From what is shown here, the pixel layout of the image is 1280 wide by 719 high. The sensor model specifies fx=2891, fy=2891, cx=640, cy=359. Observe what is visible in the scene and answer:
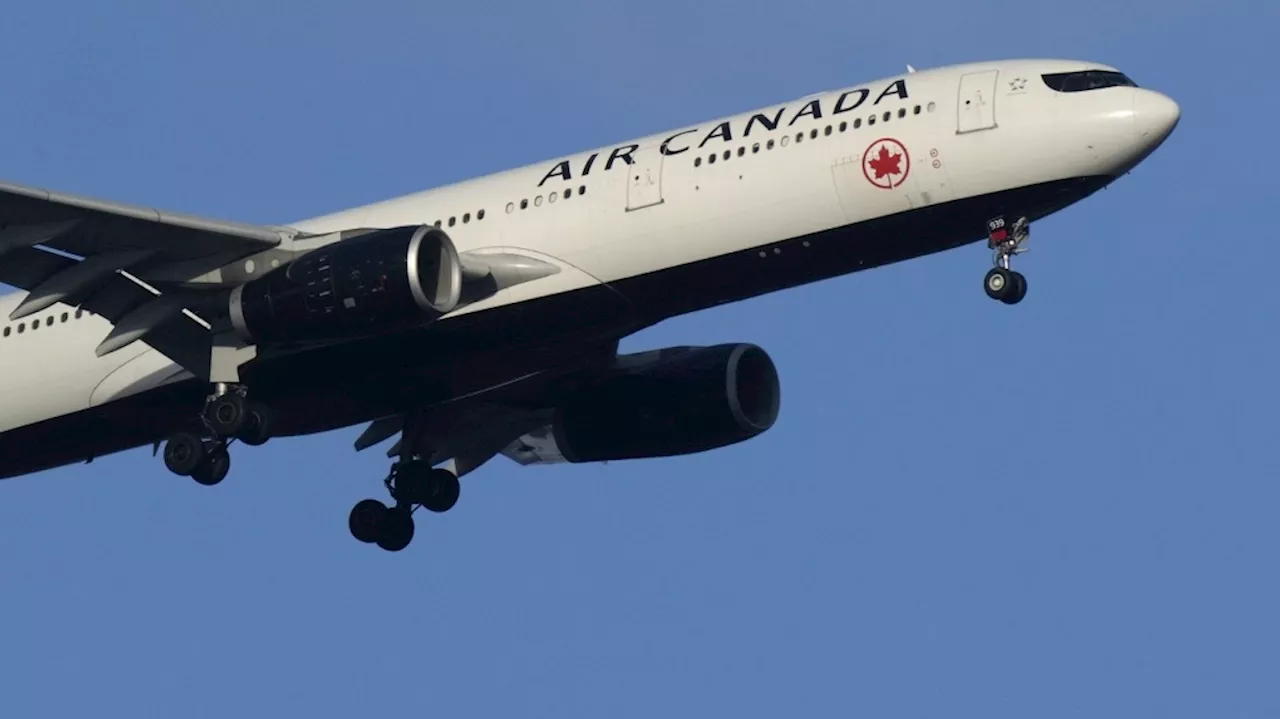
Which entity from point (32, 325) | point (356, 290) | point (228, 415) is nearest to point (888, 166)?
point (356, 290)

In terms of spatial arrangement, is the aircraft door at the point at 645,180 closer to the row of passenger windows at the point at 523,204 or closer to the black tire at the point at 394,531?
the row of passenger windows at the point at 523,204

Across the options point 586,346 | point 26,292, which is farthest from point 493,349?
point 26,292

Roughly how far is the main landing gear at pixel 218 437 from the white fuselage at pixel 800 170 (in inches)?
113

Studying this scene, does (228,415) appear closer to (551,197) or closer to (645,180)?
(551,197)

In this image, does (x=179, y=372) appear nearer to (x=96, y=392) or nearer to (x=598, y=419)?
(x=96, y=392)

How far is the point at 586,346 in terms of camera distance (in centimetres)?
4812

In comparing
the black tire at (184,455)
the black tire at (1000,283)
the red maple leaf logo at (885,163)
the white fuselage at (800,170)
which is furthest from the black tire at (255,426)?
the black tire at (1000,283)

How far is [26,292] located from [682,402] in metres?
11.6

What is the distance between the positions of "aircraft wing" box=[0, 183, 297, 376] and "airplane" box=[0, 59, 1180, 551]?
0.04 m

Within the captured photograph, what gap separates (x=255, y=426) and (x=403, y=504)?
19.3ft

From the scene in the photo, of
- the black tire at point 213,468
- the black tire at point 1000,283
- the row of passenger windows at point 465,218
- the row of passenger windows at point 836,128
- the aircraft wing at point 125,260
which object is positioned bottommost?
the black tire at point 213,468

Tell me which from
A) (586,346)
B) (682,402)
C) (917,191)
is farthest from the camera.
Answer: (682,402)

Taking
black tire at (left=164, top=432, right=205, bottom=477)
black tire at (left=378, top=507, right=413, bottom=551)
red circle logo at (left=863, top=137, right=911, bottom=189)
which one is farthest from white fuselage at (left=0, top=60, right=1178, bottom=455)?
black tire at (left=378, top=507, right=413, bottom=551)

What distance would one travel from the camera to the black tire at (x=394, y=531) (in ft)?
172
